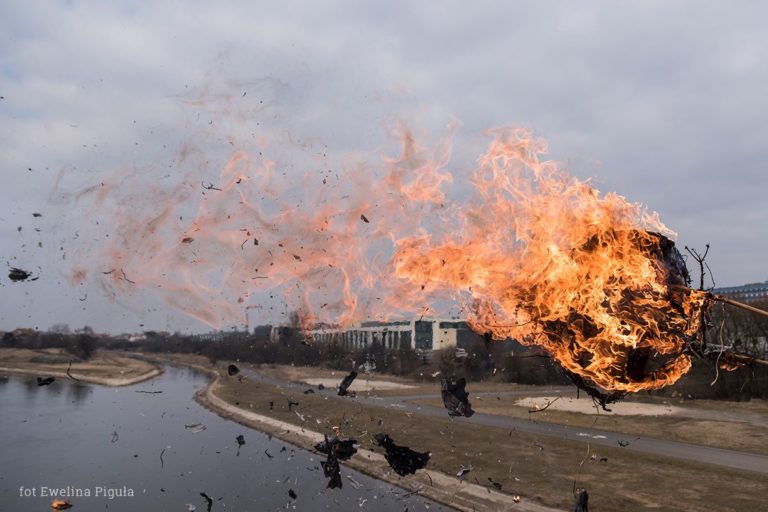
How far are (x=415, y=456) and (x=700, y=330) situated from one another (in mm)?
23535

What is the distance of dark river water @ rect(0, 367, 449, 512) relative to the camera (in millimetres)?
24438

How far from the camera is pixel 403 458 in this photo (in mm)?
30156

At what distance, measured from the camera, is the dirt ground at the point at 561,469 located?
863 inches

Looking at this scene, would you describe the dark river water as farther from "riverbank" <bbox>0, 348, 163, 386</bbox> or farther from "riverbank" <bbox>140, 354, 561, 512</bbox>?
"riverbank" <bbox>0, 348, 163, 386</bbox>

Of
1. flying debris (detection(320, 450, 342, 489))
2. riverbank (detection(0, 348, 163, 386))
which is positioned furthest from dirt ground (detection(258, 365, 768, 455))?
riverbank (detection(0, 348, 163, 386))

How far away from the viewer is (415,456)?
3088cm

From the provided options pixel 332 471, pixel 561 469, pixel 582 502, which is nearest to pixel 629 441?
pixel 561 469

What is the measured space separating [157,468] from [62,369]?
286 feet

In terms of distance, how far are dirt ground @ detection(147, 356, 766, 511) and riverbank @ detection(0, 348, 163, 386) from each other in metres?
60.1

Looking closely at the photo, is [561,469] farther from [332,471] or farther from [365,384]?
[365,384]

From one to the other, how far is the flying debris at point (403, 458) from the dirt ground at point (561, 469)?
0.75 meters

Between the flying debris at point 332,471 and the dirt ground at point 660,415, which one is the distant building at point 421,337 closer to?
the dirt ground at point 660,415

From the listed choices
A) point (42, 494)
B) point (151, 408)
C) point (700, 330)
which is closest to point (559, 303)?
point (700, 330)

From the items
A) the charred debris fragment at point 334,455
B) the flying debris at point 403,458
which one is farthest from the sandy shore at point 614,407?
the charred debris fragment at point 334,455
